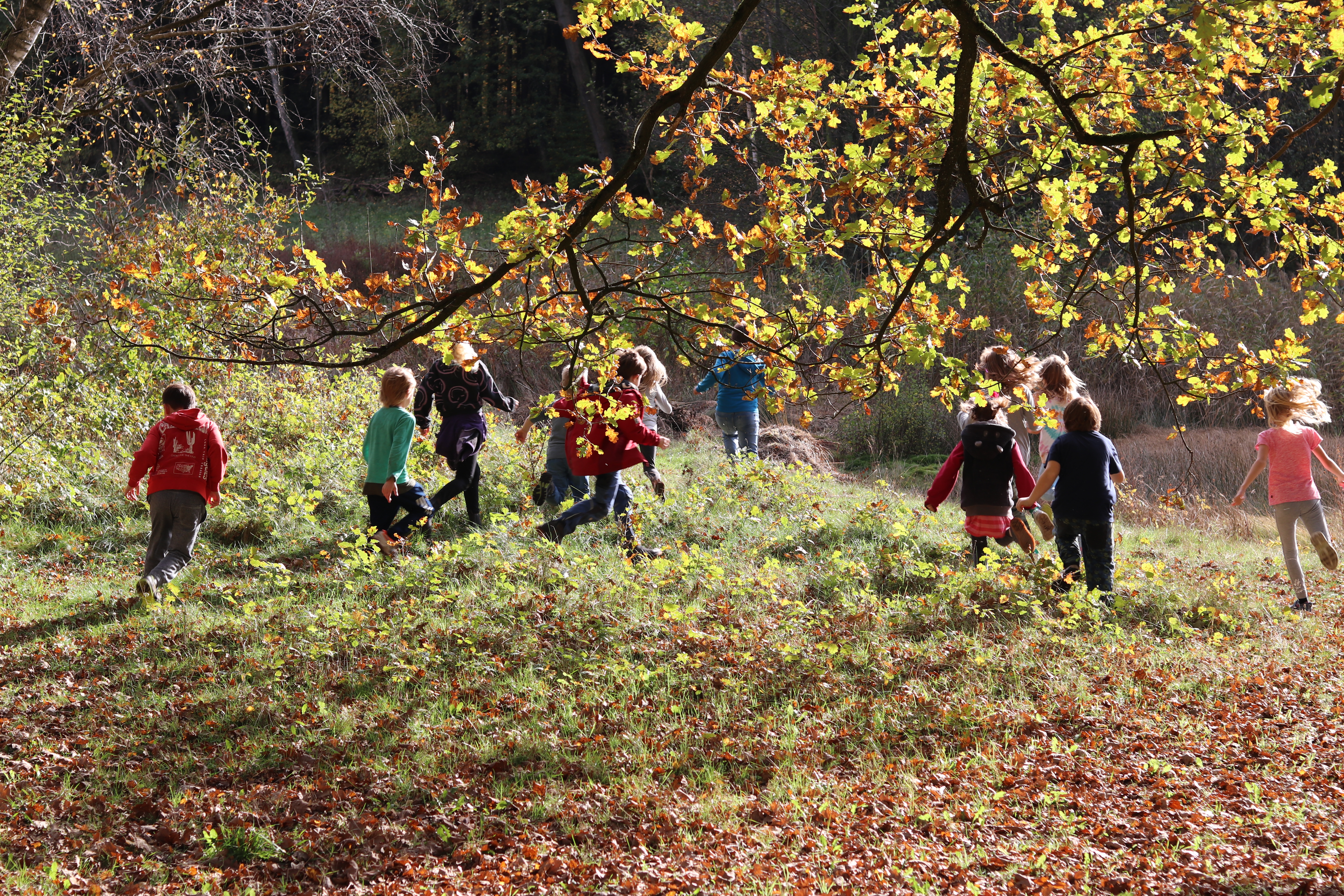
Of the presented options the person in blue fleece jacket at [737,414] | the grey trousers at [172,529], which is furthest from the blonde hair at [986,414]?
the grey trousers at [172,529]

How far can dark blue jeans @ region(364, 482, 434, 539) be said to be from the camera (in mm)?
7273

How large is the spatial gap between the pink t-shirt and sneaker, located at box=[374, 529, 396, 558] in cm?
633

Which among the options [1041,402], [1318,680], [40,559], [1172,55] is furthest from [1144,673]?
[40,559]

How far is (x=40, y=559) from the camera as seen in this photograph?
24.9 feet

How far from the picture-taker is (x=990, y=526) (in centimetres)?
709

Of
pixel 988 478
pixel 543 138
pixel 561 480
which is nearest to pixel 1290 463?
pixel 988 478

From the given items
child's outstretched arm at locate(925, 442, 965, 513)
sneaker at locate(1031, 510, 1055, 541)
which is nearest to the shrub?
sneaker at locate(1031, 510, 1055, 541)

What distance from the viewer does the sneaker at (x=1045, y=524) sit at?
7859 millimetres

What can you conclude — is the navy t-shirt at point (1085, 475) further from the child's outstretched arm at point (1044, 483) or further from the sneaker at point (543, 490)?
the sneaker at point (543, 490)

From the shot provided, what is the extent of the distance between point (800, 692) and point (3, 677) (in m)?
4.45

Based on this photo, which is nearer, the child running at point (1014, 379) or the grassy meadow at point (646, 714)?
the grassy meadow at point (646, 714)

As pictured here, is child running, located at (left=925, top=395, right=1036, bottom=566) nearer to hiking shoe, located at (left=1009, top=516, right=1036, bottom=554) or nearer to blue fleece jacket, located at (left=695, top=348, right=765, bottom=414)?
hiking shoe, located at (left=1009, top=516, right=1036, bottom=554)

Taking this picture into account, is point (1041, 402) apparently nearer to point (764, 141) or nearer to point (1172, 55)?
point (1172, 55)

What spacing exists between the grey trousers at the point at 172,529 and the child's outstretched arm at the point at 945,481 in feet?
16.9
